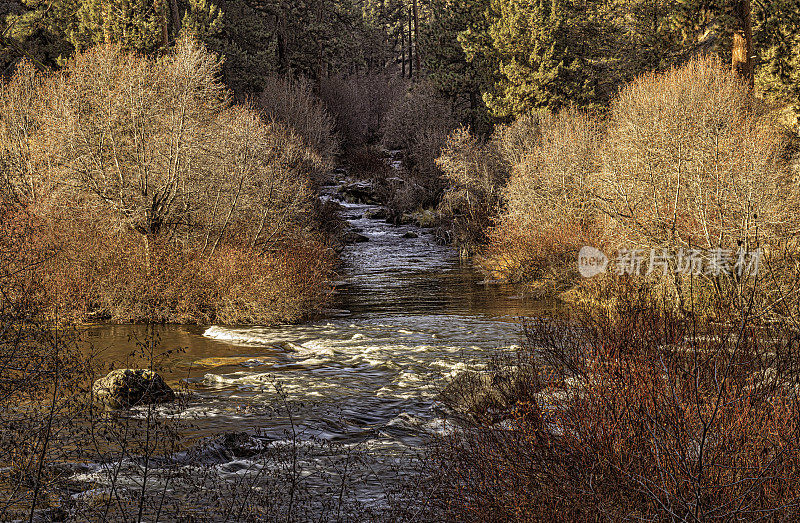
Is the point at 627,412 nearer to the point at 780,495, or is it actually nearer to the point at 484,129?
the point at 780,495

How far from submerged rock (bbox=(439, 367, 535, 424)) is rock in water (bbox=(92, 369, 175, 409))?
4.61 m

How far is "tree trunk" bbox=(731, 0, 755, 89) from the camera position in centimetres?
2611

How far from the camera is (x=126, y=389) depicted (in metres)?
10.8

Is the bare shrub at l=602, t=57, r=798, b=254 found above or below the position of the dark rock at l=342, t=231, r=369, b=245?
above

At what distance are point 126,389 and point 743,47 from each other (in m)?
27.2

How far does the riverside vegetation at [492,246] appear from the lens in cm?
540

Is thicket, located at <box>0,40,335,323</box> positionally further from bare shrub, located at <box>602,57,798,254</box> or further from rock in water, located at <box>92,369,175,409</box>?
bare shrub, located at <box>602,57,798,254</box>

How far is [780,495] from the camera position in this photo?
467 cm

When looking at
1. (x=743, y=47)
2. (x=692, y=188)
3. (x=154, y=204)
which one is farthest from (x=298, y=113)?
(x=692, y=188)

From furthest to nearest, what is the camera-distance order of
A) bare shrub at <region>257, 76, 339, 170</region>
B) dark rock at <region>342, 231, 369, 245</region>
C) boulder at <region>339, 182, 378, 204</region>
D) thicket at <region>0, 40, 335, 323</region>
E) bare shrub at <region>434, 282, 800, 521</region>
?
1. boulder at <region>339, 182, 378, 204</region>
2. bare shrub at <region>257, 76, 339, 170</region>
3. dark rock at <region>342, 231, 369, 245</region>
4. thicket at <region>0, 40, 335, 323</region>
5. bare shrub at <region>434, 282, 800, 521</region>

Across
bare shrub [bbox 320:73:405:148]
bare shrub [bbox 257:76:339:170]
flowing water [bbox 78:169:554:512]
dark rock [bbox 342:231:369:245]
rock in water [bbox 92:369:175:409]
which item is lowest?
flowing water [bbox 78:169:554:512]

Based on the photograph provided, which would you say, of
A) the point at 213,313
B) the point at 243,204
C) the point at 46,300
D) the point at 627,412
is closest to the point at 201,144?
the point at 243,204

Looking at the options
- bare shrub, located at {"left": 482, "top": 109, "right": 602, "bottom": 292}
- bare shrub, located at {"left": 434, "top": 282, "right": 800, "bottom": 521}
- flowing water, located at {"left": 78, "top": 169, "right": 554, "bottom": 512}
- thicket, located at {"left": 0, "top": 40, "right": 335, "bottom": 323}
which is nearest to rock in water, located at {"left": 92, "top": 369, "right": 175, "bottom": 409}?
flowing water, located at {"left": 78, "top": 169, "right": 554, "bottom": 512}

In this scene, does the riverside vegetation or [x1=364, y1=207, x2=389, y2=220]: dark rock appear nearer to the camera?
the riverside vegetation
